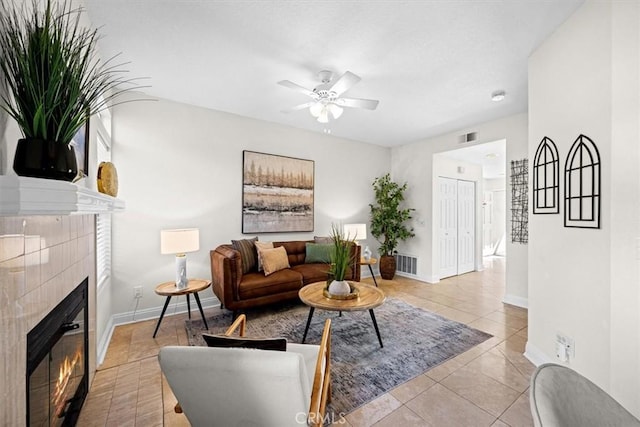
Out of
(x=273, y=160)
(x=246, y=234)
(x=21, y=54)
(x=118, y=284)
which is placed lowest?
(x=118, y=284)

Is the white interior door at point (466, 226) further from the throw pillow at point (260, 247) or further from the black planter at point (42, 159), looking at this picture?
the black planter at point (42, 159)

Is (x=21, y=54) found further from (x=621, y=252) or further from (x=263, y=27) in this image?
(x=621, y=252)

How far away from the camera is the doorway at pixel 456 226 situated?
5094 millimetres

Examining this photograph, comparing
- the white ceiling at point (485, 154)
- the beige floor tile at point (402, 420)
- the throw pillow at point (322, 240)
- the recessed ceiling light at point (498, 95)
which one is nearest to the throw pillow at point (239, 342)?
the beige floor tile at point (402, 420)

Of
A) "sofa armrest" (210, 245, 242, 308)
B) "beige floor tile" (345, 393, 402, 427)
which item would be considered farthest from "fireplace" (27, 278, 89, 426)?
"beige floor tile" (345, 393, 402, 427)

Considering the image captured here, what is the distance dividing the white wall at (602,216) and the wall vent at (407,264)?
111 inches

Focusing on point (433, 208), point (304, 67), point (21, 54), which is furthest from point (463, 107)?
point (21, 54)

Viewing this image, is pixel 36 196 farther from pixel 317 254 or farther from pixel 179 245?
pixel 317 254

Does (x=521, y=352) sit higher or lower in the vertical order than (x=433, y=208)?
lower

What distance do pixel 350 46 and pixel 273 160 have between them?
7.26 feet

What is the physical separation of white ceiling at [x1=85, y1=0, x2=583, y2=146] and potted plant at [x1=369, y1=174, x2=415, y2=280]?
2.06 m

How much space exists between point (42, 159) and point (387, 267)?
4830 mm

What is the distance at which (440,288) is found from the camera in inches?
175

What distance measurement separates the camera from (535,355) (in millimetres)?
2244
